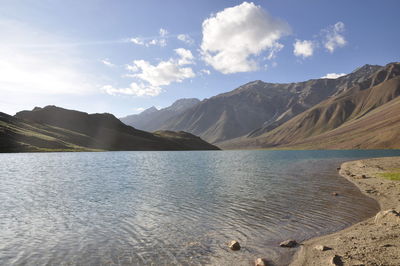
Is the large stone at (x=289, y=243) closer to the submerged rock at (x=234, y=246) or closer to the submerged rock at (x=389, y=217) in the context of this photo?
the submerged rock at (x=234, y=246)

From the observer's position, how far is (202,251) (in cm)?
1844

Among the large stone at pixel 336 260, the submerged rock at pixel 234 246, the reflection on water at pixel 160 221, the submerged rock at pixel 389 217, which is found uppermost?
the submerged rock at pixel 389 217

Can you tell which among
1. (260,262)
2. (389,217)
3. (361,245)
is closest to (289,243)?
(260,262)

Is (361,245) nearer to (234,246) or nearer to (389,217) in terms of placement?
(389,217)

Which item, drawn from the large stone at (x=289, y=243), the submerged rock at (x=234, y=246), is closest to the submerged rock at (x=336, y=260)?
the large stone at (x=289, y=243)

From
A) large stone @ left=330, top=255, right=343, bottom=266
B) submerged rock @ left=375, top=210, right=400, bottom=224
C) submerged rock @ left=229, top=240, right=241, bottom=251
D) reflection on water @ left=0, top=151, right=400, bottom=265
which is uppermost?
submerged rock @ left=375, top=210, right=400, bottom=224

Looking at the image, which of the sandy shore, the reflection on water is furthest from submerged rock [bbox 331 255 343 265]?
the reflection on water

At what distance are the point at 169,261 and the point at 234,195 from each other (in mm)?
23058

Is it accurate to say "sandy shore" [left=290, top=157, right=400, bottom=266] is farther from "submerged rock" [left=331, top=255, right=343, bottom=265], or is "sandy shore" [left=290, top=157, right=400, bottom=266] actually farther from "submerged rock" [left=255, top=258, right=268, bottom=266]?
"submerged rock" [left=255, top=258, right=268, bottom=266]

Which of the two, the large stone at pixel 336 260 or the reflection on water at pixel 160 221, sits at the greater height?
the large stone at pixel 336 260

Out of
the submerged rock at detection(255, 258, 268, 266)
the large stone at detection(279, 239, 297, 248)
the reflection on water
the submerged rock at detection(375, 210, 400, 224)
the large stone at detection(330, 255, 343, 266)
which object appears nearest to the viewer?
the large stone at detection(330, 255, 343, 266)

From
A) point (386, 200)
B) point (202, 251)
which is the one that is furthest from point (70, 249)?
point (386, 200)

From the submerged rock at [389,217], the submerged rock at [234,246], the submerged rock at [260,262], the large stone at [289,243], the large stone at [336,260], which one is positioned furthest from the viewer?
the submerged rock at [389,217]

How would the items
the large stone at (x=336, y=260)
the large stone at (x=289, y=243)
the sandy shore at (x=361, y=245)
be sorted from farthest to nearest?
the large stone at (x=289, y=243) < the sandy shore at (x=361, y=245) < the large stone at (x=336, y=260)
